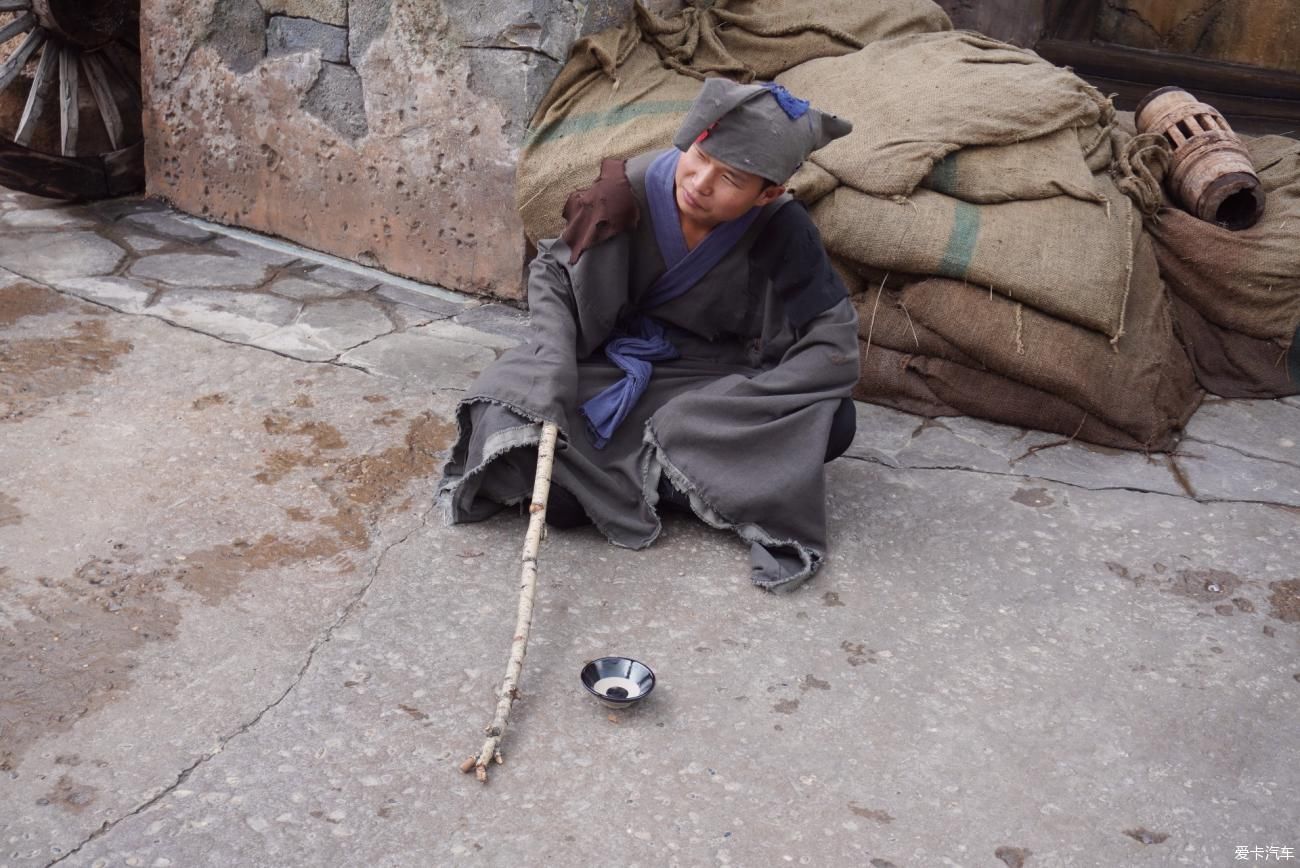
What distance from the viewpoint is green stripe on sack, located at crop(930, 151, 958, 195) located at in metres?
4.24

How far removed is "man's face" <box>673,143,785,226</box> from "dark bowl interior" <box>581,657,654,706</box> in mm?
1097

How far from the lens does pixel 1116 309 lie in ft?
13.4

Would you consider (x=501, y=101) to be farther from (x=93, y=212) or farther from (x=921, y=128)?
(x=93, y=212)

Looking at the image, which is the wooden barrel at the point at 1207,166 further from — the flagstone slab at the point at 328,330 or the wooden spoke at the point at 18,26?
the wooden spoke at the point at 18,26

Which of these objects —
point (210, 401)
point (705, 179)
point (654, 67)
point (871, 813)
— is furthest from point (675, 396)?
point (654, 67)

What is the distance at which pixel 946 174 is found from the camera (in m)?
4.25

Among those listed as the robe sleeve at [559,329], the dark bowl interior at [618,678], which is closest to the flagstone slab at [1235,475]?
the robe sleeve at [559,329]

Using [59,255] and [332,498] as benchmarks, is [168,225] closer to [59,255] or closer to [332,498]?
[59,255]

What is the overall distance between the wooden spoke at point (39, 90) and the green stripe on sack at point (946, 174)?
3759 mm

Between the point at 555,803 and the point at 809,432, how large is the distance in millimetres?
1287

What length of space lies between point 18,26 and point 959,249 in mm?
3921

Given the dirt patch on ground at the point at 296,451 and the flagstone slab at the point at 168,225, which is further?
the flagstone slab at the point at 168,225

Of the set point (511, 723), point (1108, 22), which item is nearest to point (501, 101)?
point (511, 723)

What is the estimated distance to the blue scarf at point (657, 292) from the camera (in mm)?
3141
